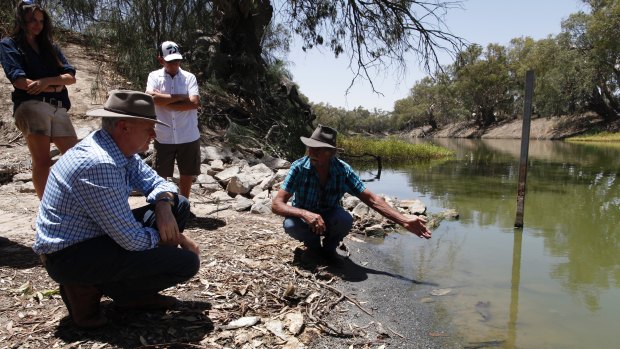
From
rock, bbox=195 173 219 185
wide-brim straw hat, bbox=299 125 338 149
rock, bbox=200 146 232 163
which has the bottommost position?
rock, bbox=195 173 219 185

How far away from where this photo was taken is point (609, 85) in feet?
114

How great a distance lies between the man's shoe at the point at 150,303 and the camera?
94.9 inches

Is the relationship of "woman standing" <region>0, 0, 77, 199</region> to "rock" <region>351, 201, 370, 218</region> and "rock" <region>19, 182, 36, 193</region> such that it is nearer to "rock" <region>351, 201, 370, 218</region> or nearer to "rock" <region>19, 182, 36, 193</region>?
"rock" <region>19, 182, 36, 193</region>

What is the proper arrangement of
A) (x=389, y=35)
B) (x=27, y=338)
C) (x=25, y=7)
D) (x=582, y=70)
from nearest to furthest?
(x=27, y=338), (x=25, y=7), (x=389, y=35), (x=582, y=70)

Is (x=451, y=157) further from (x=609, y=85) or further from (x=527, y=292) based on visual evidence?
(x=609, y=85)

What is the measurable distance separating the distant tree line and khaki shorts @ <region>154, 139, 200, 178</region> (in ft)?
23.8

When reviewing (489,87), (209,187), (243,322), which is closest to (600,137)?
(489,87)

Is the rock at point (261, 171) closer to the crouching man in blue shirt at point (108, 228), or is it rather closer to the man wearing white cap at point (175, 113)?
the man wearing white cap at point (175, 113)

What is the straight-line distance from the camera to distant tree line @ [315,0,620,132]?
28219 mm

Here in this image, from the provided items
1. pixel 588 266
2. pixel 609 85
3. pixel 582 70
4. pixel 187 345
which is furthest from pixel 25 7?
pixel 609 85

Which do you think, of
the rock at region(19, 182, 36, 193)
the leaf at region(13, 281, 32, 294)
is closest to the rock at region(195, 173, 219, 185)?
the rock at region(19, 182, 36, 193)

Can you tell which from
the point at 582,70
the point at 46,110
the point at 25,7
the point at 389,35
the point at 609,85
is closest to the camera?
the point at 25,7

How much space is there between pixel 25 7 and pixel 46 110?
0.74 meters

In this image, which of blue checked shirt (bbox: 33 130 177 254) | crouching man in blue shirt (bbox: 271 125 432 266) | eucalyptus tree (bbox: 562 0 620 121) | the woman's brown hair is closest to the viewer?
blue checked shirt (bbox: 33 130 177 254)
